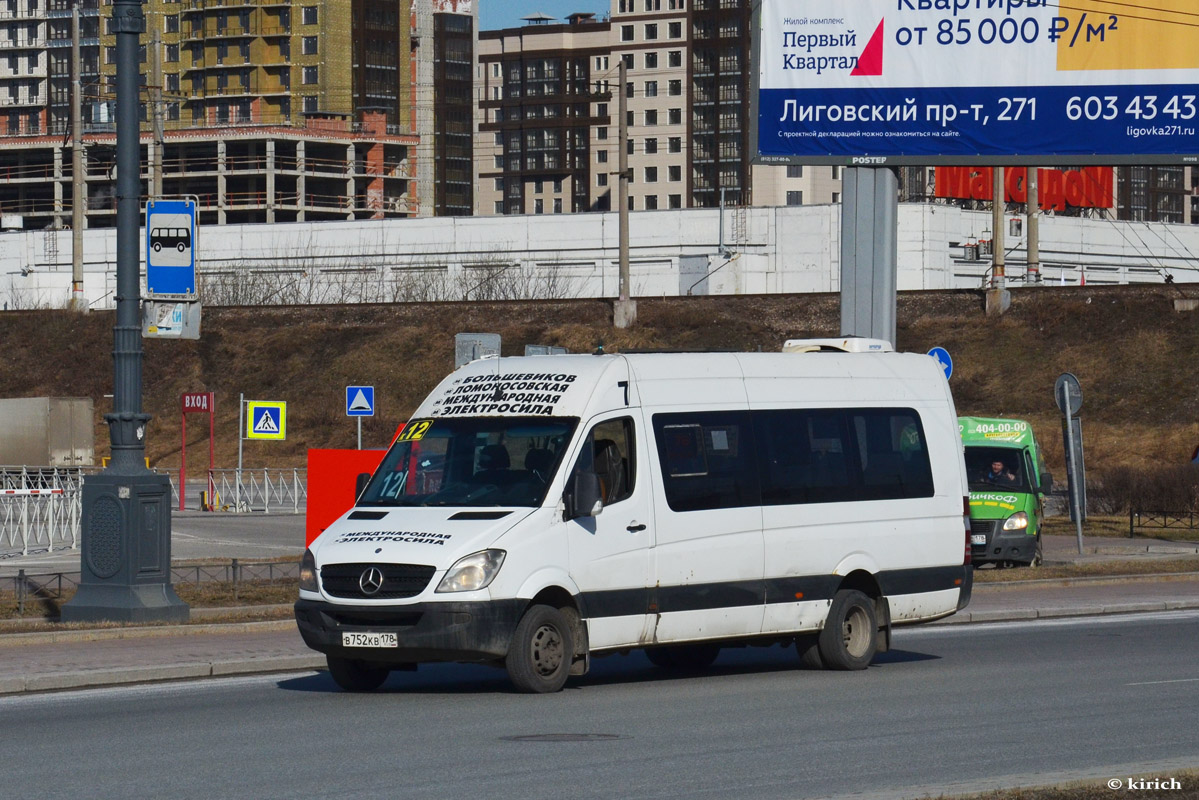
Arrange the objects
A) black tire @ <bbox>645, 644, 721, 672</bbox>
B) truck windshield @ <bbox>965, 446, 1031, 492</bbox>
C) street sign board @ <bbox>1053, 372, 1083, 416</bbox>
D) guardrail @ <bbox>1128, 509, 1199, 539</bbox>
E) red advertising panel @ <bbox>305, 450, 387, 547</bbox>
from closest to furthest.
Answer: black tire @ <bbox>645, 644, 721, 672</bbox>, red advertising panel @ <bbox>305, 450, 387, 547</bbox>, truck windshield @ <bbox>965, 446, 1031, 492</bbox>, street sign board @ <bbox>1053, 372, 1083, 416</bbox>, guardrail @ <bbox>1128, 509, 1199, 539</bbox>

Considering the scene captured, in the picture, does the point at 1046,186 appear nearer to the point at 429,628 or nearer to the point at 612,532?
the point at 612,532

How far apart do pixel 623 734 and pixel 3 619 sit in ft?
30.0

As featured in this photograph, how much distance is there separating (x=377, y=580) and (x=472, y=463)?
1.28 metres

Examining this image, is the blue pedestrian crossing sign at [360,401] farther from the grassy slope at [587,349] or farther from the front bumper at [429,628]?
the grassy slope at [587,349]

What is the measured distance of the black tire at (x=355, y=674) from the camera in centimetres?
1326

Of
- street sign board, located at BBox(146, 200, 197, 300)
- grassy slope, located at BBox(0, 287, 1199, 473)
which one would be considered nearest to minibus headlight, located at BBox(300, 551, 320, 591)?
street sign board, located at BBox(146, 200, 197, 300)

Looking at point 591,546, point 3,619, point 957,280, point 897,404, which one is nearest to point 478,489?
point 591,546

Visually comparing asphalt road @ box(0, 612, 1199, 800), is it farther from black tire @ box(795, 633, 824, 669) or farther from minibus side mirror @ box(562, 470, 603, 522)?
minibus side mirror @ box(562, 470, 603, 522)

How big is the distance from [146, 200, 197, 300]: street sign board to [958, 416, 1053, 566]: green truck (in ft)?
42.2

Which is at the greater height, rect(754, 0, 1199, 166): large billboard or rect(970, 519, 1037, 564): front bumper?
rect(754, 0, 1199, 166): large billboard

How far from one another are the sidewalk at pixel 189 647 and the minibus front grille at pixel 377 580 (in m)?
2.27

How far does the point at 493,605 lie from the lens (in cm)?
1226

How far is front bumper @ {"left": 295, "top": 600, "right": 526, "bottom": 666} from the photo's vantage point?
480 inches

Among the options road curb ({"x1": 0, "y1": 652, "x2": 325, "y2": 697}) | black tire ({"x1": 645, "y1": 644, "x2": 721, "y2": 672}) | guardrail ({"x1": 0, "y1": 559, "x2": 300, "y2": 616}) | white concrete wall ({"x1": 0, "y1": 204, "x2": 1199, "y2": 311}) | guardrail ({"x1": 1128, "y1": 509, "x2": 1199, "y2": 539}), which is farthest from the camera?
white concrete wall ({"x1": 0, "y1": 204, "x2": 1199, "y2": 311})
